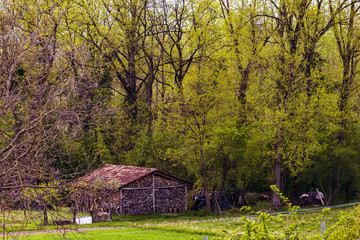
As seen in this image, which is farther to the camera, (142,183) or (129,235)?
(142,183)

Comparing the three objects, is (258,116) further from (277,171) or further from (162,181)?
(162,181)

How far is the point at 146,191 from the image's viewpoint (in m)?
34.6

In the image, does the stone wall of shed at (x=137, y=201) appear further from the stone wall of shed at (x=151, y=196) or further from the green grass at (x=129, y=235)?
the green grass at (x=129, y=235)

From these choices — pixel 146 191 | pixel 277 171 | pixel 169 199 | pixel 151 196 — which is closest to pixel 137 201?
pixel 146 191

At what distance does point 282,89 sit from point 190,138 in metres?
7.25

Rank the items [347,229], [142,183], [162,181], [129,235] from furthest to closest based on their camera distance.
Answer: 1. [162,181]
2. [142,183]
3. [129,235]
4. [347,229]

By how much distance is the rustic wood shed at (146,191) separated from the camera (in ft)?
109

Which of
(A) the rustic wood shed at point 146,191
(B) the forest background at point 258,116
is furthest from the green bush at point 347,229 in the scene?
(A) the rustic wood shed at point 146,191

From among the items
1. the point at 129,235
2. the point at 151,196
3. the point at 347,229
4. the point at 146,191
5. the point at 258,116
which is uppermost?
the point at 258,116

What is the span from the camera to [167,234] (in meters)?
23.4

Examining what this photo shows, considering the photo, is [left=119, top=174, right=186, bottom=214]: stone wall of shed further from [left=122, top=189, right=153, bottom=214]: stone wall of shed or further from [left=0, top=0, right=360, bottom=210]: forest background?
[left=0, top=0, right=360, bottom=210]: forest background

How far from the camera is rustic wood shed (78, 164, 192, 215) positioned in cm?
3322

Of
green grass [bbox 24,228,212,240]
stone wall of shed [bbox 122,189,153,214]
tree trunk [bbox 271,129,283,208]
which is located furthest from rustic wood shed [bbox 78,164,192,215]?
green grass [bbox 24,228,212,240]

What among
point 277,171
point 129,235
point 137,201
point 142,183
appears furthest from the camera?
point 277,171
